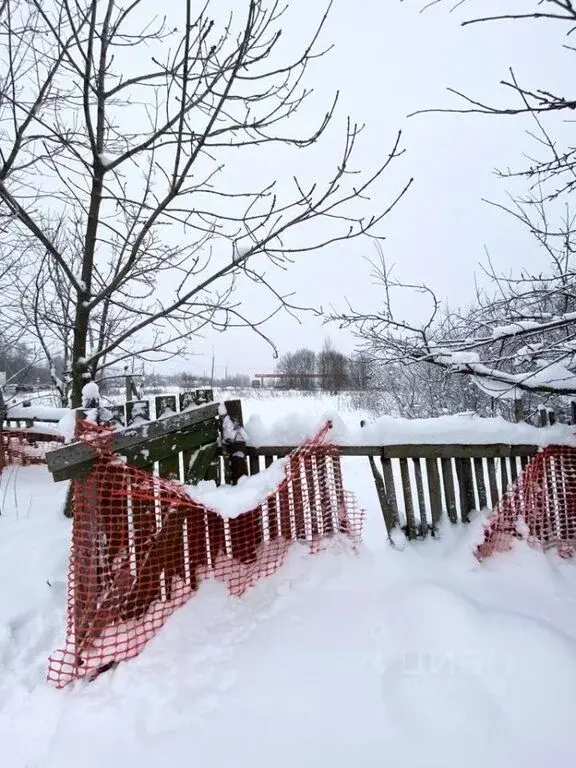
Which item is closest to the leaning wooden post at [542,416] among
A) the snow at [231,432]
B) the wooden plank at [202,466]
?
the snow at [231,432]

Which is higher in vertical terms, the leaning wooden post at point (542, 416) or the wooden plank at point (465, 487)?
the leaning wooden post at point (542, 416)

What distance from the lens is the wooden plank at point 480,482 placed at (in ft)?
12.5

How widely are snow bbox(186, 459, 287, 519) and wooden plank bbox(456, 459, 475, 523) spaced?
174 centimetres

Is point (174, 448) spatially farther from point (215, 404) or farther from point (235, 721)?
point (235, 721)

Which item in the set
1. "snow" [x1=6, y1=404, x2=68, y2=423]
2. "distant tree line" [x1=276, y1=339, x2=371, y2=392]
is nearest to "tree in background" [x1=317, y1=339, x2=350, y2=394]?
"distant tree line" [x1=276, y1=339, x2=371, y2=392]

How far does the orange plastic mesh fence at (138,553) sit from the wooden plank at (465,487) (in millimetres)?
1506

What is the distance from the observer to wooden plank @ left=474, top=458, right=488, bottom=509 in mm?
3811

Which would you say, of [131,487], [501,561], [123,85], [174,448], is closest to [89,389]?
[174,448]

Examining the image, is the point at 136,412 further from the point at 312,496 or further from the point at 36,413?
the point at 36,413

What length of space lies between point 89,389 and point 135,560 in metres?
1.20

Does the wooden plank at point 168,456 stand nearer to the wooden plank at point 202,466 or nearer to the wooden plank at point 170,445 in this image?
the wooden plank at point 170,445

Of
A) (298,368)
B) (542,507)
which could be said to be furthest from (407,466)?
(298,368)

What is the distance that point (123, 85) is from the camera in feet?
11.5

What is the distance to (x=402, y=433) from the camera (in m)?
3.72
